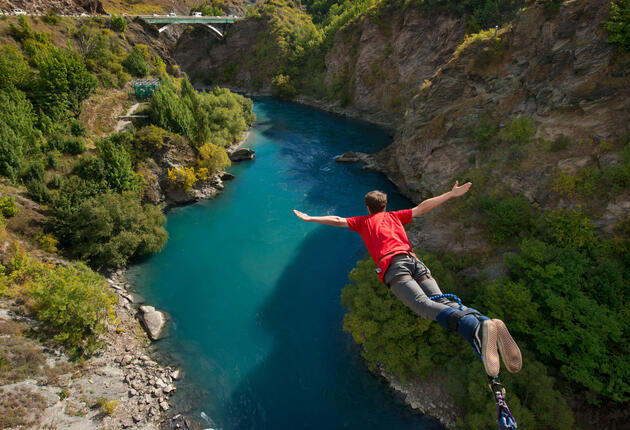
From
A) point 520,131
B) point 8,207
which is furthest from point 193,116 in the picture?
point 520,131

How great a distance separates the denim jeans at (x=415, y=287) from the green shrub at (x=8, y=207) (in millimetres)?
21026

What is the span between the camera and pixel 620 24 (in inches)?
579

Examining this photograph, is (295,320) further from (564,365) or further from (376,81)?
(376,81)

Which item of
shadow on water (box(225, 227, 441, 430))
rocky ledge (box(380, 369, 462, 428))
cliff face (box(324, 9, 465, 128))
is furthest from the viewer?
cliff face (box(324, 9, 465, 128))

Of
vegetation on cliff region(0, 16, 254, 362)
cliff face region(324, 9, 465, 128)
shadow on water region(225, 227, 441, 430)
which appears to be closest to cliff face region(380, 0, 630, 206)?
shadow on water region(225, 227, 441, 430)

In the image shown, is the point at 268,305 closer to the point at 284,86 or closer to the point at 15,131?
the point at 15,131

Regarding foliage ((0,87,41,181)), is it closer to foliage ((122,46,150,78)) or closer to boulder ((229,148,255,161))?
foliage ((122,46,150,78))

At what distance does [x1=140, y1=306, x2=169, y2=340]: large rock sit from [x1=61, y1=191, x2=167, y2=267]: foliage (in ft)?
14.0

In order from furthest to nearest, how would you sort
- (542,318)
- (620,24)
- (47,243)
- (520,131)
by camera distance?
(520,131) < (47,243) < (620,24) < (542,318)

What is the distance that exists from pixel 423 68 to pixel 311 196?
28455mm

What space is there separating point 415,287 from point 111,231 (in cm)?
1978

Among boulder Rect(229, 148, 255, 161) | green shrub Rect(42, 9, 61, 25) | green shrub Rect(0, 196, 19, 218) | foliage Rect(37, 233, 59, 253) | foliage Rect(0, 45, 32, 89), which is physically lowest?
boulder Rect(229, 148, 255, 161)

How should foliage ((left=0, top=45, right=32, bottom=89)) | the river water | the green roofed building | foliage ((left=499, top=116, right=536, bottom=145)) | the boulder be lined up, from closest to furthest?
the river water < foliage ((left=499, top=116, right=536, bottom=145)) < foliage ((left=0, top=45, right=32, bottom=89)) < the green roofed building < the boulder

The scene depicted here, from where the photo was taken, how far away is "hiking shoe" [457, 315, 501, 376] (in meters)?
3.48
